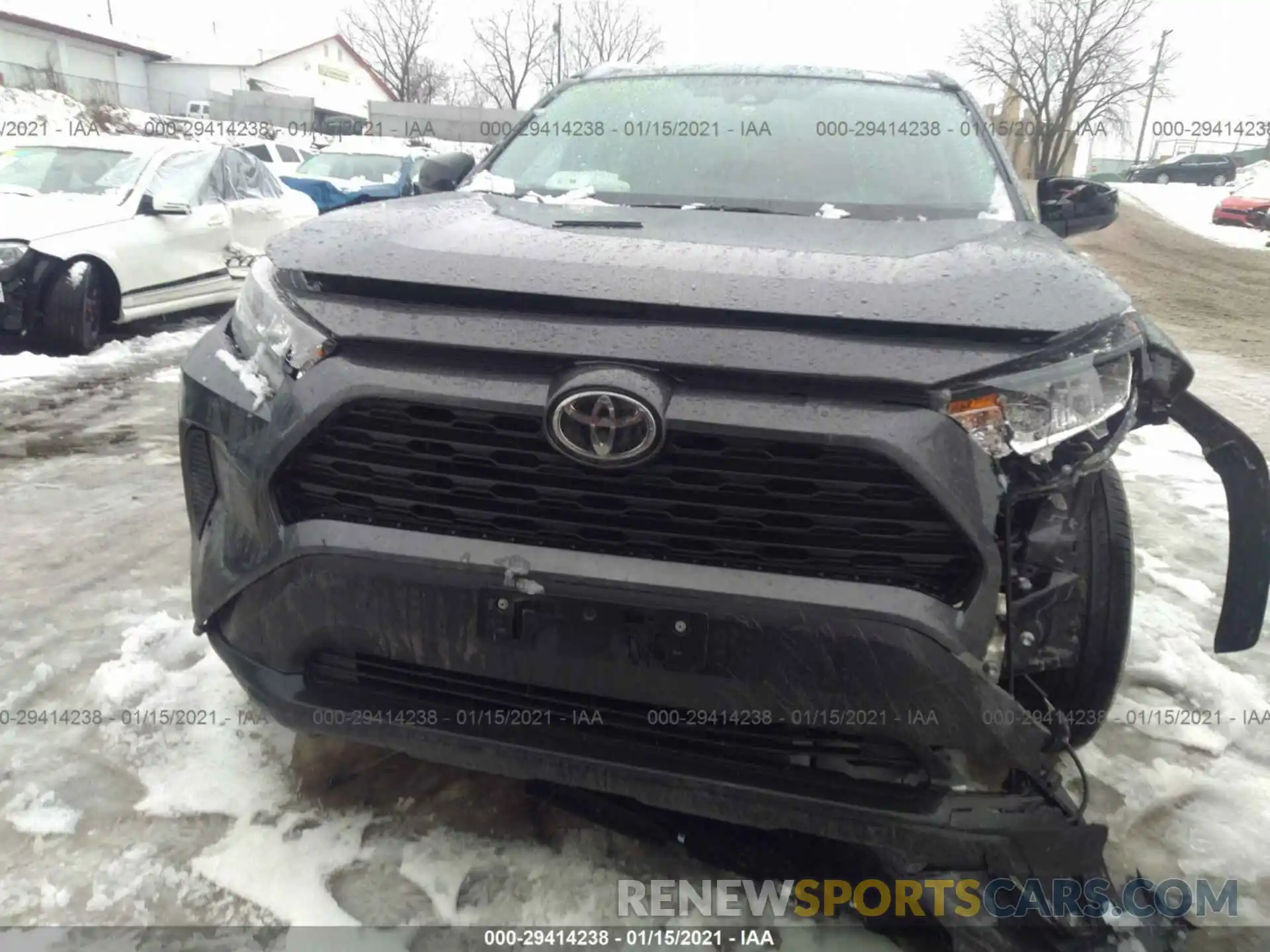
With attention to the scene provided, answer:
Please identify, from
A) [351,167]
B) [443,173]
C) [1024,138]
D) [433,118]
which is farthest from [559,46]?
[443,173]

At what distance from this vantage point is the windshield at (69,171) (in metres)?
6.93

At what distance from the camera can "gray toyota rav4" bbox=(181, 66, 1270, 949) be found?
5.18 feet

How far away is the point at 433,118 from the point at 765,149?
1640 inches

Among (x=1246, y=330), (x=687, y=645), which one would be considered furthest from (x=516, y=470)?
(x=1246, y=330)

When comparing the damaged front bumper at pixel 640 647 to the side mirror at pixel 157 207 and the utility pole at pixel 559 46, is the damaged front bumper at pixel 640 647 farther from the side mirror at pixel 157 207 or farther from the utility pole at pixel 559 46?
the utility pole at pixel 559 46

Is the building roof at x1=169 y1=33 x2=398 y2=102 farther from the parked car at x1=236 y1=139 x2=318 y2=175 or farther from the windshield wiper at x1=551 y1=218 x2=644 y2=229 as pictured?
the windshield wiper at x1=551 y1=218 x2=644 y2=229

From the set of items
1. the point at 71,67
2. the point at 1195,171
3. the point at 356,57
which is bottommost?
the point at 1195,171

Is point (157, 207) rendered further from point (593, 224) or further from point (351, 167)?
point (351, 167)

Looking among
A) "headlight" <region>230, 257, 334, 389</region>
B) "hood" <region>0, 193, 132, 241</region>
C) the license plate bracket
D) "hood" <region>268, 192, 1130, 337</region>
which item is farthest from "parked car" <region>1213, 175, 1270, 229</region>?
"headlight" <region>230, 257, 334, 389</region>

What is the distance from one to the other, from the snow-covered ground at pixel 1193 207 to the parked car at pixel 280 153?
16.9 metres

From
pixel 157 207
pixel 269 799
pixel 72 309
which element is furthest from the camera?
pixel 157 207

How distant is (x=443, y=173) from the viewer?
10.4ft

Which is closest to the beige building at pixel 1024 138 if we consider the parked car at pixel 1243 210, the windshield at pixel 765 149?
the parked car at pixel 1243 210

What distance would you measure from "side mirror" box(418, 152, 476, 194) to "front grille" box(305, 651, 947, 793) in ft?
5.97
